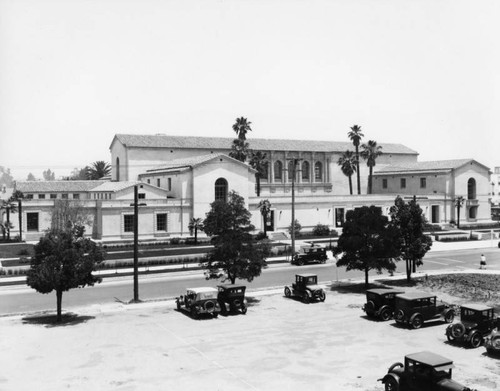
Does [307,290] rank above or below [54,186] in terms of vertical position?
below

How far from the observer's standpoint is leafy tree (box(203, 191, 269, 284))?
1207 inches

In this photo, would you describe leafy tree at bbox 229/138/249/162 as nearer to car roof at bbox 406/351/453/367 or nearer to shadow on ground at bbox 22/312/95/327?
shadow on ground at bbox 22/312/95/327

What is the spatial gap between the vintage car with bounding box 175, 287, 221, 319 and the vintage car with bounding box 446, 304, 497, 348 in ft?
37.6

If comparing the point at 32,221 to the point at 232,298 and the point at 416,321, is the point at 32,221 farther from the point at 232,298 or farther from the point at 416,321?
the point at 416,321

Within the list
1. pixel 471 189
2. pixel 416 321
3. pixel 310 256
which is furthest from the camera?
pixel 471 189

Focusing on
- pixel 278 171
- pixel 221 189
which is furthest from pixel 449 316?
pixel 278 171

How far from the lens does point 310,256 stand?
153 feet

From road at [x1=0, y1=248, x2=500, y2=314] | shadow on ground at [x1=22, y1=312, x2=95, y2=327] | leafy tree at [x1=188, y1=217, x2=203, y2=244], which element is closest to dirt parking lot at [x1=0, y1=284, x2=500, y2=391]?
shadow on ground at [x1=22, y1=312, x2=95, y2=327]

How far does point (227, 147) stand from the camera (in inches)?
3204

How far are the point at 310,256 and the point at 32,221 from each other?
31.1 meters

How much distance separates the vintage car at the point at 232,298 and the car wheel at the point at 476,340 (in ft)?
37.3

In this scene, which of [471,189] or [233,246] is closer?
[233,246]

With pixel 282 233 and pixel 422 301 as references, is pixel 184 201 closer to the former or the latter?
pixel 282 233

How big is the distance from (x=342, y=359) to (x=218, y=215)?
525 inches
